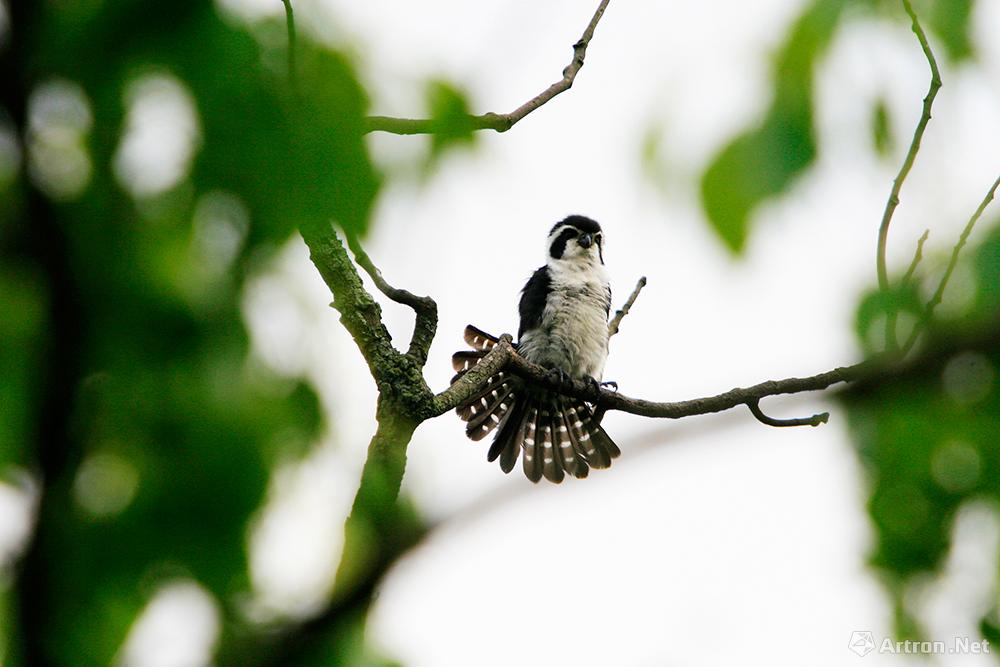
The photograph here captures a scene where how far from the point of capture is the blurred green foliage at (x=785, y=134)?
137 cm

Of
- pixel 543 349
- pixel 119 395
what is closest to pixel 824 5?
pixel 119 395

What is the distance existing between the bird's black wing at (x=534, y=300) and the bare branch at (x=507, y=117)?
4277 mm

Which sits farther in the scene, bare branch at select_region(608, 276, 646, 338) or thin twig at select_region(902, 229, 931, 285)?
bare branch at select_region(608, 276, 646, 338)

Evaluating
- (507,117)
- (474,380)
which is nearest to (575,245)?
(474,380)

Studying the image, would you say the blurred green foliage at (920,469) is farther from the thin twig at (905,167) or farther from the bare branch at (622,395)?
the bare branch at (622,395)

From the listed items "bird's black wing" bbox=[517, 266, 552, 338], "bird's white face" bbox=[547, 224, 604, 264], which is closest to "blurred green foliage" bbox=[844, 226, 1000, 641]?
"bird's black wing" bbox=[517, 266, 552, 338]

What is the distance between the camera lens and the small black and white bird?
23.7 ft

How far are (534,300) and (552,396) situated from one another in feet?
2.62

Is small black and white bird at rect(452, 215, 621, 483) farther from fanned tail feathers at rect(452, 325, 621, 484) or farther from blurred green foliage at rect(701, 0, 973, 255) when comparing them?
blurred green foliage at rect(701, 0, 973, 255)

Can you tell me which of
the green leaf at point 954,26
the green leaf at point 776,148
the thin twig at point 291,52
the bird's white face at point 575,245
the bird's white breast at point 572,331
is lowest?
the thin twig at point 291,52

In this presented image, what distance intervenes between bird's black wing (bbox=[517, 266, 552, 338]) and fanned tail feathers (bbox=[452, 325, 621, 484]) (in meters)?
0.54

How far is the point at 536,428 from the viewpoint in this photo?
7500 millimetres

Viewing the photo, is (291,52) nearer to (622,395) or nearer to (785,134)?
(785,134)

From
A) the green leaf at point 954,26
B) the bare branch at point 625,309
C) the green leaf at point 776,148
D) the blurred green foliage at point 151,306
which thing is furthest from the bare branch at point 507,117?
the bare branch at point 625,309
